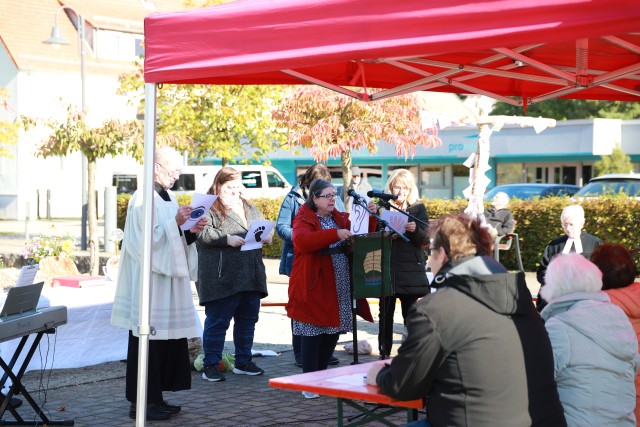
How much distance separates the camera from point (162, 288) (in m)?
6.68

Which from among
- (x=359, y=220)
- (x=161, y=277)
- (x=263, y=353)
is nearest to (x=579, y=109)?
(x=263, y=353)

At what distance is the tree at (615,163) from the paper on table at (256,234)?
3037 cm

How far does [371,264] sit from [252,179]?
78.4ft

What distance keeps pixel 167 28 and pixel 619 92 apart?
14.5 feet

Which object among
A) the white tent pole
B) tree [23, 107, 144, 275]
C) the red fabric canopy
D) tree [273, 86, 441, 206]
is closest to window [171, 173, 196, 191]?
tree [23, 107, 144, 275]

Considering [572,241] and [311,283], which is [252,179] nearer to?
[572,241]

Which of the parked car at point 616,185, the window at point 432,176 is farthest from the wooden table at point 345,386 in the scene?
the window at point 432,176

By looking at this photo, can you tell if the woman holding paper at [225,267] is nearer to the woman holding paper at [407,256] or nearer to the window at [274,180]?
the woman holding paper at [407,256]

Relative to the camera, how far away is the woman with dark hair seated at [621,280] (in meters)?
4.83

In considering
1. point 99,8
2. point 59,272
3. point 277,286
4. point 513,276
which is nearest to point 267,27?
point 513,276

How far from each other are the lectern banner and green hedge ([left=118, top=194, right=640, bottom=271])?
28.5 ft

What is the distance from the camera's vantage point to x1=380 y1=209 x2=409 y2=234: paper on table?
23.8ft

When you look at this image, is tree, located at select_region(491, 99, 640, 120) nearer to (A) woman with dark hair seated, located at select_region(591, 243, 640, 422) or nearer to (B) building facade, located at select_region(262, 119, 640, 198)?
(B) building facade, located at select_region(262, 119, 640, 198)

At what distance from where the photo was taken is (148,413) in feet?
22.1
